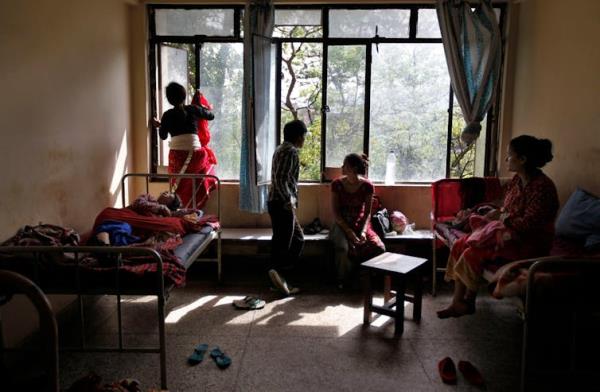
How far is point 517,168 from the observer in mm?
3340

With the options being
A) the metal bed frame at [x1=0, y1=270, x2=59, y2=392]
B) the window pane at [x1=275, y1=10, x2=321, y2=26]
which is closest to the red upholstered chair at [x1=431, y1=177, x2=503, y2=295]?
the window pane at [x1=275, y1=10, x2=321, y2=26]

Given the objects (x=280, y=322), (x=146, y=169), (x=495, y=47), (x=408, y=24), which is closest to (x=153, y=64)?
(x=146, y=169)

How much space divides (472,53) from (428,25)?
21.0 inches

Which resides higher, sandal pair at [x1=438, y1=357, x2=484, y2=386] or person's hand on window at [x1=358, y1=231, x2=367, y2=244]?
person's hand on window at [x1=358, y1=231, x2=367, y2=244]

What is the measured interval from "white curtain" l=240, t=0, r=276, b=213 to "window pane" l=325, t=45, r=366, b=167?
0.62m

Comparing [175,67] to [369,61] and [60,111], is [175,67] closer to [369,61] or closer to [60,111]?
[60,111]

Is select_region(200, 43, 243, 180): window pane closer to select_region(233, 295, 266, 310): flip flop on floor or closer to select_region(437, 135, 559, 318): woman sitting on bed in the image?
select_region(233, 295, 266, 310): flip flop on floor

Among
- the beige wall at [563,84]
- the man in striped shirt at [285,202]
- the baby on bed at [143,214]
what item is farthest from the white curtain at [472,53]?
the baby on bed at [143,214]

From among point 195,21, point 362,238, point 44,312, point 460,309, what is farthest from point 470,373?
point 195,21

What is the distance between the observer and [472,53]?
192 inches

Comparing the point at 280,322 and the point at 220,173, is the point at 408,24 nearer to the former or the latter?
the point at 220,173

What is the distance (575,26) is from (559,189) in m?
1.30

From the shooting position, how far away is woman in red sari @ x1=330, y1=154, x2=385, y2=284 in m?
4.43

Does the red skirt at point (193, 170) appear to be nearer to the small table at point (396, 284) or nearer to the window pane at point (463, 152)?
the small table at point (396, 284)
